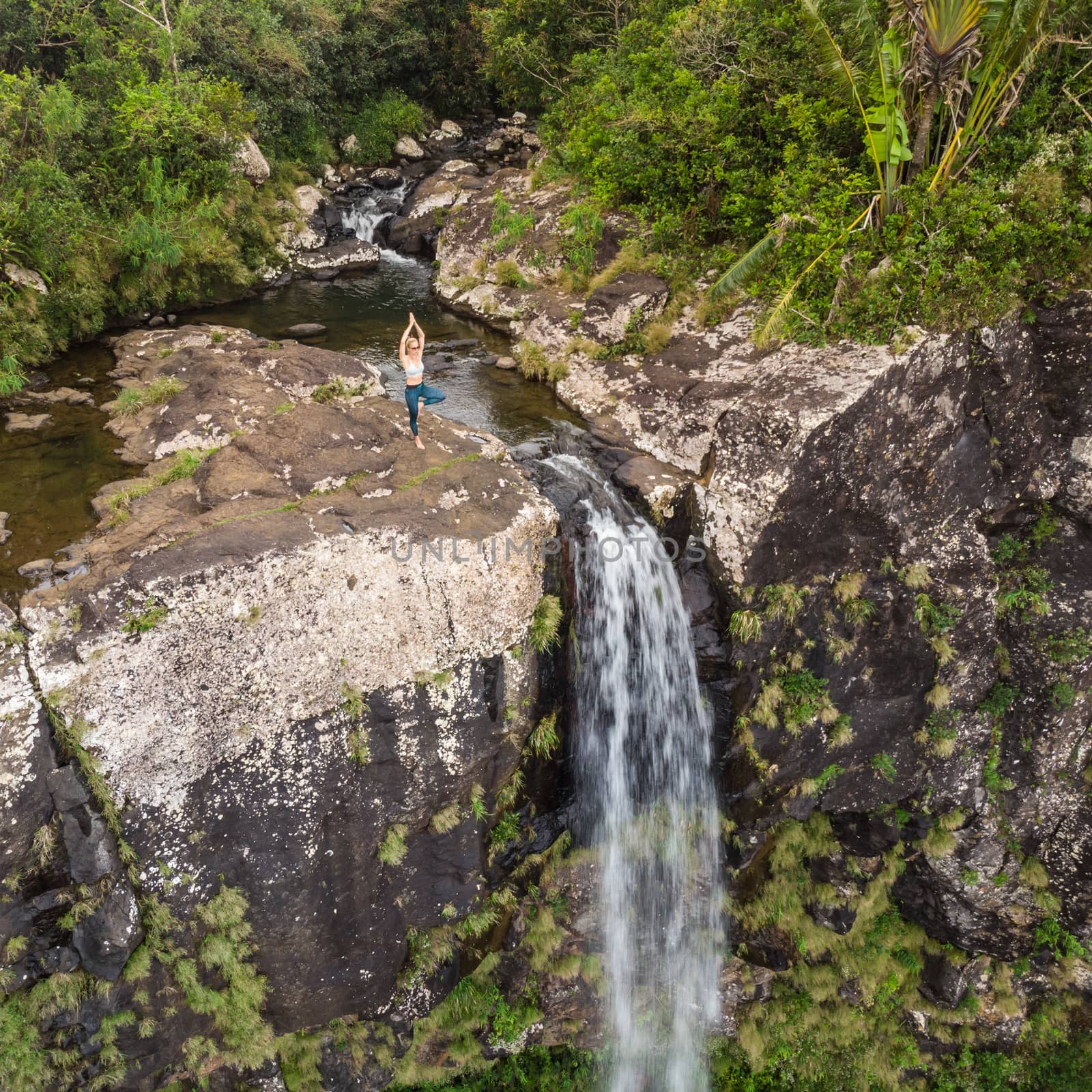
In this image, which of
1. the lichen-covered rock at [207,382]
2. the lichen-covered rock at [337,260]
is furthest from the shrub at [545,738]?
the lichen-covered rock at [337,260]

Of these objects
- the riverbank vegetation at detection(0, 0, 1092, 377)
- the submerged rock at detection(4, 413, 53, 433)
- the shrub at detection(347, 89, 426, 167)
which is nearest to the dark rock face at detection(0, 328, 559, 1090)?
the submerged rock at detection(4, 413, 53, 433)

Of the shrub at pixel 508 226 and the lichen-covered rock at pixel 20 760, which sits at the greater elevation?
the shrub at pixel 508 226

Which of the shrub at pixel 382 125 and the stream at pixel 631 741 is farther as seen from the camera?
the shrub at pixel 382 125

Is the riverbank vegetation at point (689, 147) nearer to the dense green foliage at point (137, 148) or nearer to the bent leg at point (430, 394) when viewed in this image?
the dense green foliage at point (137, 148)

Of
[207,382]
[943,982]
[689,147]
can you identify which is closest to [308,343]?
[207,382]

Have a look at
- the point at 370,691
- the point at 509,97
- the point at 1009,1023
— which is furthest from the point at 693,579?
the point at 509,97

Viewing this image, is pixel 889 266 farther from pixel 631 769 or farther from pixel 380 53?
pixel 380 53

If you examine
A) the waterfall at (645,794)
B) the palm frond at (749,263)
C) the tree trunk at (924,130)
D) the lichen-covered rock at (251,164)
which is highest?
the lichen-covered rock at (251,164)
